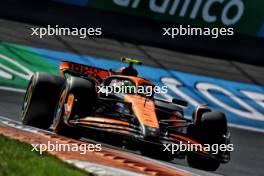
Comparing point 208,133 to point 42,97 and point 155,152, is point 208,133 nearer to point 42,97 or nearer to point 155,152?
point 155,152

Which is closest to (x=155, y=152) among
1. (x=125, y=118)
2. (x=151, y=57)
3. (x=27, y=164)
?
(x=125, y=118)

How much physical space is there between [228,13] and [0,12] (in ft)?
25.7

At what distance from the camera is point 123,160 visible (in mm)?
9836

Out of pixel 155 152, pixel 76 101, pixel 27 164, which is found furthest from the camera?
pixel 76 101

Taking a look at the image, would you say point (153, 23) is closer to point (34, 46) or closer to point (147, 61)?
point (147, 61)

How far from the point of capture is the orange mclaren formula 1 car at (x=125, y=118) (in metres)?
12.3

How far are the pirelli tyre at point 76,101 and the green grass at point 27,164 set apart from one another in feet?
14.7

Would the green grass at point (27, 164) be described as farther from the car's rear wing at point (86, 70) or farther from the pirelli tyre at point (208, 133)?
the car's rear wing at point (86, 70)

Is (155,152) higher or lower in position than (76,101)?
lower

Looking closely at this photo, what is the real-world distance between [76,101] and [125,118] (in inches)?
35.0

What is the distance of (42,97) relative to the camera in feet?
45.3

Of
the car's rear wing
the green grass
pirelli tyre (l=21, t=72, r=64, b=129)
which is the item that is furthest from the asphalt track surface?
the green grass

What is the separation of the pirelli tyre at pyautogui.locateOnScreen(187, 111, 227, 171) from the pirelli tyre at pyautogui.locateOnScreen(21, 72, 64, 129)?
2.57 m

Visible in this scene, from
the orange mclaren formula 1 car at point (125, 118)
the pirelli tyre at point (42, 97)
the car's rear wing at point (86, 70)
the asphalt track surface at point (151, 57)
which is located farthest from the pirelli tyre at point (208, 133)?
the asphalt track surface at point (151, 57)
